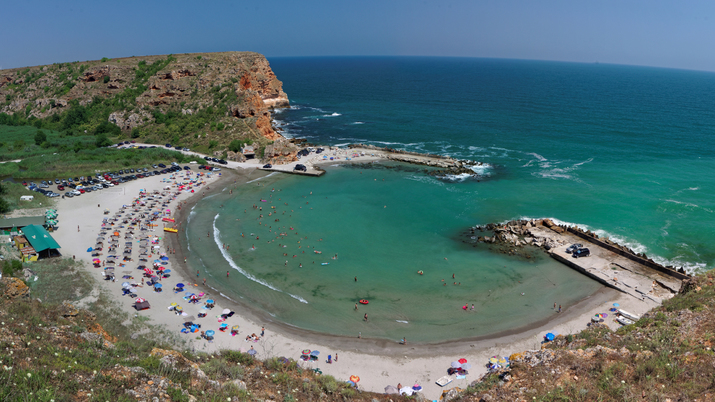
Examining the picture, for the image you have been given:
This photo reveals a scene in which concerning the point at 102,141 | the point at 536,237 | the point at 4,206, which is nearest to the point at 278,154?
the point at 102,141

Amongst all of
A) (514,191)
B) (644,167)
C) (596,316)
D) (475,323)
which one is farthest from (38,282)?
(644,167)

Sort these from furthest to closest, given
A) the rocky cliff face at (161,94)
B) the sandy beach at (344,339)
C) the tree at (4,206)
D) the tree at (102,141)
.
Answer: the rocky cliff face at (161,94), the tree at (102,141), the tree at (4,206), the sandy beach at (344,339)

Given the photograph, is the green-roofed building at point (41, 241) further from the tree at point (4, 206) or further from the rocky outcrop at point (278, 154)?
the rocky outcrop at point (278, 154)

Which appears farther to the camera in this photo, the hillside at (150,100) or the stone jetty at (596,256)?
the hillside at (150,100)

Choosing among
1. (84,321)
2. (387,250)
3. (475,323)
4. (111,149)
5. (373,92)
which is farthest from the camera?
(373,92)

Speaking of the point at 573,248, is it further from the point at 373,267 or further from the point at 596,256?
the point at 373,267

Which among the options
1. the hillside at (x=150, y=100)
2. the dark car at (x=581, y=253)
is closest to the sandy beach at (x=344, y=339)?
the dark car at (x=581, y=253)

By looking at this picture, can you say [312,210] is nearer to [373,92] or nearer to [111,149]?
[111,149]
